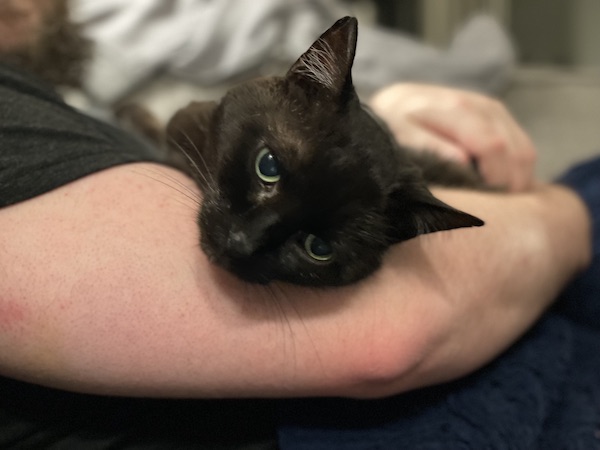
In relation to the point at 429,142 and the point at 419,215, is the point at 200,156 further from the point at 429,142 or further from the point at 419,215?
the point at 429,142

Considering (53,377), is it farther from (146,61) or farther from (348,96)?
(146,61)

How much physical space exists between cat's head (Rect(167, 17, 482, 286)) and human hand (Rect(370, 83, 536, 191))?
0.42 m

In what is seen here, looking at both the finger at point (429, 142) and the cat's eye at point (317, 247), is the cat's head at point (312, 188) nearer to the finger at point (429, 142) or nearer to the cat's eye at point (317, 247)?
the cat's eye at point (317, 247)

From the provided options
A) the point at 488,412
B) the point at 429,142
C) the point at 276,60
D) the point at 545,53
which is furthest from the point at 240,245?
the point at 545,53

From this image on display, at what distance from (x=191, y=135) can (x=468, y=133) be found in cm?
57

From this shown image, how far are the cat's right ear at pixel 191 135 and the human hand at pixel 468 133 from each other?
42 centimetres

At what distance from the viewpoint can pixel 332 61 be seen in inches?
28.9

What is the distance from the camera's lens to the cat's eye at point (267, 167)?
745mm

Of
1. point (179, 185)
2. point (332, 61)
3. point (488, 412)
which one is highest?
point (332, 61)

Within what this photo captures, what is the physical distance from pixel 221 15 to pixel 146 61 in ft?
0.74

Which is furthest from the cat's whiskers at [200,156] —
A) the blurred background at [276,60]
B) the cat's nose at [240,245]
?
the blurred background at [276,60]

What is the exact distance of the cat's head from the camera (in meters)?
0.72

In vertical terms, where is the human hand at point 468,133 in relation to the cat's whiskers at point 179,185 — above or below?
above

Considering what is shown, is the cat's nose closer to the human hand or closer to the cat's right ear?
the cat's right ear
